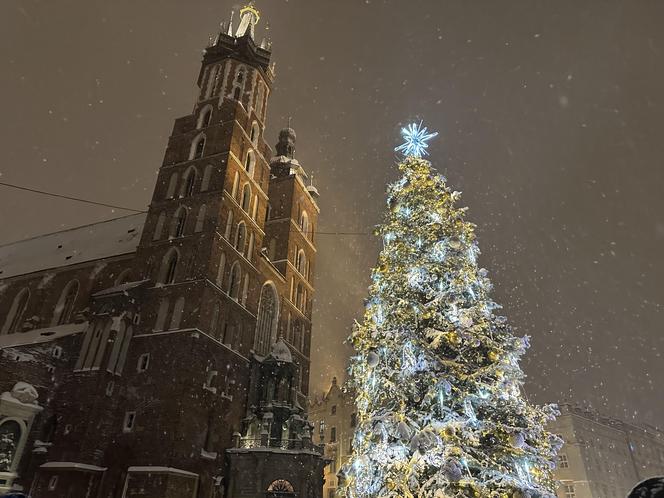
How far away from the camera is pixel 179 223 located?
1141 inches

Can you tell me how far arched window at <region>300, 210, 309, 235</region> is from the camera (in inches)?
1596

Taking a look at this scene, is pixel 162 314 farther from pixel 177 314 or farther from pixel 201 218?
pixel 201 218

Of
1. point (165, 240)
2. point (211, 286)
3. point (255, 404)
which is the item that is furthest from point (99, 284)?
point (255, 404)

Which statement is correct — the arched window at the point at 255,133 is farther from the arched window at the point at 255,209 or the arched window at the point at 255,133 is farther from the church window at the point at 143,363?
the church window at the point at 143,363

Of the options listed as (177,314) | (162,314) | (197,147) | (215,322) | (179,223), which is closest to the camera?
(177,314)

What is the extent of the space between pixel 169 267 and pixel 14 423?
410 inches

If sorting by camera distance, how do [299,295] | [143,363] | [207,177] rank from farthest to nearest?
[299,295], [207,177], [143,363]

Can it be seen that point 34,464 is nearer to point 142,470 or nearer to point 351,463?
point 142,470

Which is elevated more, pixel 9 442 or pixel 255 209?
pixel 255 209

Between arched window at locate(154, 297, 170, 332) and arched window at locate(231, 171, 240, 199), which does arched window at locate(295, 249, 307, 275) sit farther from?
arched window at locate(154, 297, 170, 332)

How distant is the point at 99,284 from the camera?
105 ft

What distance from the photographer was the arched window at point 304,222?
4053cm

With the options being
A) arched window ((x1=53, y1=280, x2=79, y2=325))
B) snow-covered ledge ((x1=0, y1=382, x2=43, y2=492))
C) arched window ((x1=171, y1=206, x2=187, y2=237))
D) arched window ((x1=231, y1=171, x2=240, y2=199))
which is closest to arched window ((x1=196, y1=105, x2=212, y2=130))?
arched window ((x1=231, y1=171, x2=240, y2=199))

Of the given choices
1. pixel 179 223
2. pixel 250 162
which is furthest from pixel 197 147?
pixel 179 223
